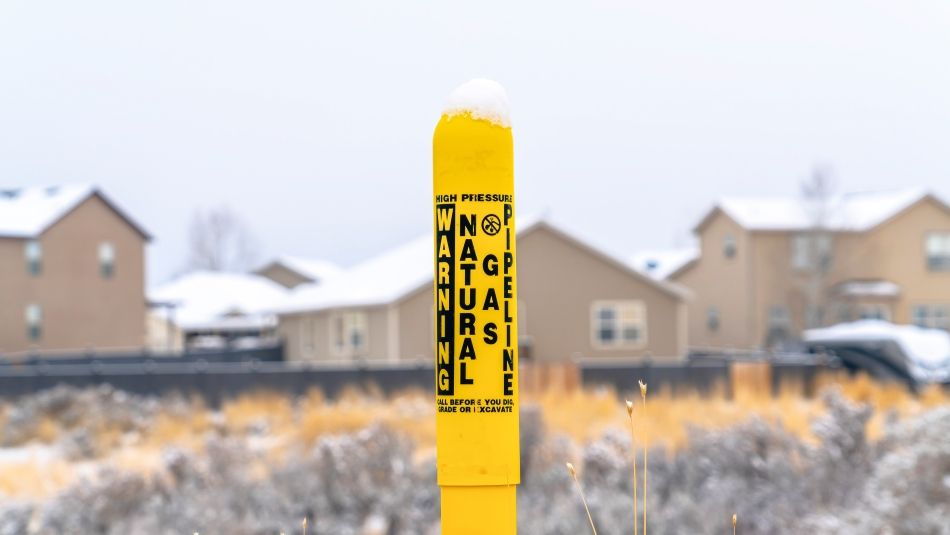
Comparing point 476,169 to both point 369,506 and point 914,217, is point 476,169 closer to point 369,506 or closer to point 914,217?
point 369,506

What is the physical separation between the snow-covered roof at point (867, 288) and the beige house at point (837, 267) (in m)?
0.04

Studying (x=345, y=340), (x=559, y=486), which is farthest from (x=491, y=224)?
(x=345, y=340)

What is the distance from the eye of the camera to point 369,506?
1275cm

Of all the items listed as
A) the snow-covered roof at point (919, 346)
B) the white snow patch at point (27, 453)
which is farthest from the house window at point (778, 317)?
the white snow patch at point (27, 453)

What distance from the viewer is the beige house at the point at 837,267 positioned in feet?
162

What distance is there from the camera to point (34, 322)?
5050 centimetres

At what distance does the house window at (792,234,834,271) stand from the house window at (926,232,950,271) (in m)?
4.01

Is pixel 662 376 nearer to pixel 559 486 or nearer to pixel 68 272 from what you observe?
pixel 559 486

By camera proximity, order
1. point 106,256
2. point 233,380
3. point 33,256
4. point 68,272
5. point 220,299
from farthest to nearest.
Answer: point 220,299
point 106,256
point 68,272
point 33,256
point 233,380

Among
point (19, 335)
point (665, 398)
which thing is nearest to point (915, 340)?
point (665, 398)

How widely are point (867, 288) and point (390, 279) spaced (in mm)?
22450

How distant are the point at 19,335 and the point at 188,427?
3254 centimetres

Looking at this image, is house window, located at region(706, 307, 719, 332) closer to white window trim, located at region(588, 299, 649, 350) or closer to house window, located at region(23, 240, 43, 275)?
white window trim, located at region(588, 299, 649, 350)

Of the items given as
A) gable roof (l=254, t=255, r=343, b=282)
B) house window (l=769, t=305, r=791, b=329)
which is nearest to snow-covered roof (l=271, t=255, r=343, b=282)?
gable roof (l=254, t=255, r=343, b=282)
